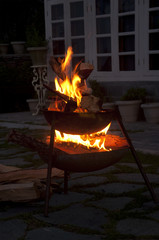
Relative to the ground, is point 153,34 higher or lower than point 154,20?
lower

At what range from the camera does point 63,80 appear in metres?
3.69

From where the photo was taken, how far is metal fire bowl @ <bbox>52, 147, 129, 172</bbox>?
3207 mm

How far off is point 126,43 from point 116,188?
17.5ft

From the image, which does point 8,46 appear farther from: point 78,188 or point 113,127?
point 78,188

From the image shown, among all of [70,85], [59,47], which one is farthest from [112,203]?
[59,47]

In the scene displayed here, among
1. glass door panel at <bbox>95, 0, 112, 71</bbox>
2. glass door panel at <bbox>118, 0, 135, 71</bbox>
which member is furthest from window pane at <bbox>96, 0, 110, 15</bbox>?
glass door panel at <bbox>118, 0, 135, 71</bbox>

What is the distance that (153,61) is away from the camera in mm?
8219

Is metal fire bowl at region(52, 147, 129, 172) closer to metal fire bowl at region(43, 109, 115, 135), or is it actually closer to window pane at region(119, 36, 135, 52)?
metal fire bowl at region(43, 109, 115, 135)

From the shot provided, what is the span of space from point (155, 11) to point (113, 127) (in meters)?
2.58

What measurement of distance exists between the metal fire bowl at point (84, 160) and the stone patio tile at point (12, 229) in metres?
0.58

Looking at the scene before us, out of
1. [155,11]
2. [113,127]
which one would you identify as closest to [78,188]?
[113,127]

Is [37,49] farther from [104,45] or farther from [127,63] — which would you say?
[127,63]

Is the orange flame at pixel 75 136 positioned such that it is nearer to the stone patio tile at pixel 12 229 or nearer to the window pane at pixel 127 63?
the stone patio tile at pixel 12 229

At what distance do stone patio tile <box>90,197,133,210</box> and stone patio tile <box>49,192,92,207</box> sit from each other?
0.18 metres
